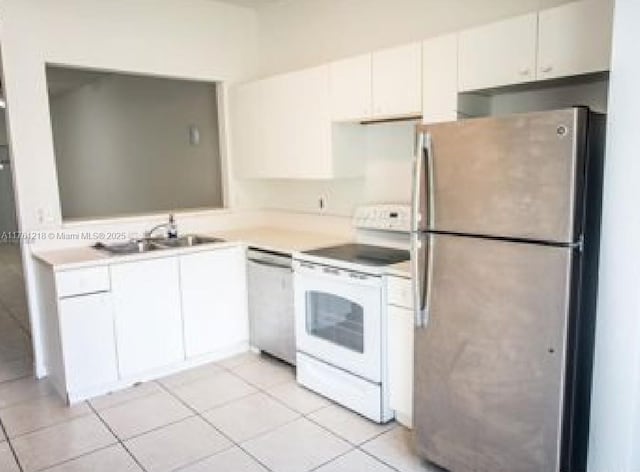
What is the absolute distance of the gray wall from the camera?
5.53 m

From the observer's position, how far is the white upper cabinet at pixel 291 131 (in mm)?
3408

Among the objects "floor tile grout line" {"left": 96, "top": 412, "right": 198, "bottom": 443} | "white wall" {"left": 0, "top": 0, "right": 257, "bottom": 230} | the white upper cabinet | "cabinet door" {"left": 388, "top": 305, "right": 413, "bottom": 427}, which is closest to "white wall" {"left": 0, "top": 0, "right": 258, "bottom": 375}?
"white wall" {"left": 0, "top": 0, "right": 257, "bottom": 230}

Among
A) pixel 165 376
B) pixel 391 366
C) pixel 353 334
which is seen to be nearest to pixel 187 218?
pixel 165 376

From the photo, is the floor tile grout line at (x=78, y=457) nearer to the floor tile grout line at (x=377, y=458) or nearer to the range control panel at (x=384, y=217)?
the floor tile grout line at (x=377, y=458)

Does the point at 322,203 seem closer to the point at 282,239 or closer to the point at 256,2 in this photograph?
the point at 282,239

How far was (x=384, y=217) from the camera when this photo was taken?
330cm

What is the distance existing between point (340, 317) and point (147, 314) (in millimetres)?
1360

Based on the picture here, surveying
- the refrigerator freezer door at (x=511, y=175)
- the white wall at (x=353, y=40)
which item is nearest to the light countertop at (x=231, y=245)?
the white wall at (x=353, y=40)

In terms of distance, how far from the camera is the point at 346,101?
10.6 ft

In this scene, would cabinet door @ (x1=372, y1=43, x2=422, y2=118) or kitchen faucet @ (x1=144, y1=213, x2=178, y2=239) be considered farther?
kitchen faucet @ (x1=144, y1=213, x2=178, y2=239)

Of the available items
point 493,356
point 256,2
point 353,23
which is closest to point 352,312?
point 493,356

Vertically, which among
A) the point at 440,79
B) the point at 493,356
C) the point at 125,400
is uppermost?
the point at 440,79

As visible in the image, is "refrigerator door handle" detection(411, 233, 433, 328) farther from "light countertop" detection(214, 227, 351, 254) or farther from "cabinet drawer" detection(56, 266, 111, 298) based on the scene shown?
"cabinet drawer" detection(56, 266, 111, 298)

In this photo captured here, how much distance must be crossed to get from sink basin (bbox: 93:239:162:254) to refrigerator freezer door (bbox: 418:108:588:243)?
7.67ft
